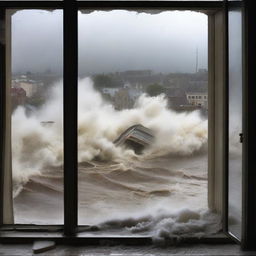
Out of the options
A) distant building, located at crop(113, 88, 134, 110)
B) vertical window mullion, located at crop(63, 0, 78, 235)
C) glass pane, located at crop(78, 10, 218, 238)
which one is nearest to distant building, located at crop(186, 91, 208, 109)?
glass pane, located at crop(78, 10, 218, 238)

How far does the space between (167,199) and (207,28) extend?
138cm

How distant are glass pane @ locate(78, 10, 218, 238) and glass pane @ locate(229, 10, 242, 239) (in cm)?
26

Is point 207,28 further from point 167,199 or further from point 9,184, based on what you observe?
point 9,184

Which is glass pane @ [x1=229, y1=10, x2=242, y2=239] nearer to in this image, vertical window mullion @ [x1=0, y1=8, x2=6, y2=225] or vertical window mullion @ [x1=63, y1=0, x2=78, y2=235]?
vertical window mullion @ [x1=63, y1=0, x2=78, y2=235]

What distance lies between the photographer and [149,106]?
3.77m

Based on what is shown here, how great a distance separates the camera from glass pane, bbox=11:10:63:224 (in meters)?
3.69

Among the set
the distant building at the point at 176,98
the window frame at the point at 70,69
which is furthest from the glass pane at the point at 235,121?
the distant building at the point at 176,98

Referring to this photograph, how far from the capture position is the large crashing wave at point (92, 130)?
370 centimetres

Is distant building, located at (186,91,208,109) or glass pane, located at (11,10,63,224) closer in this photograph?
glass pane, located at (11,10,63,224)

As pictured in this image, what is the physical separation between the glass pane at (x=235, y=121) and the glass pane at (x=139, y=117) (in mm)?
259

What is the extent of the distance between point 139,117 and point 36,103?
0.80 meters

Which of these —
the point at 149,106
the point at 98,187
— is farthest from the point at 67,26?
the point at 98,187

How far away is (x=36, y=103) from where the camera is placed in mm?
3705

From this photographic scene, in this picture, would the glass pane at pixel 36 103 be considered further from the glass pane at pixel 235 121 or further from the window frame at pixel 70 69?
the glass pane at pixel 235 121
